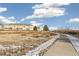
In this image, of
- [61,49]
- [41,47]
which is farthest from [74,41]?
[41,47]

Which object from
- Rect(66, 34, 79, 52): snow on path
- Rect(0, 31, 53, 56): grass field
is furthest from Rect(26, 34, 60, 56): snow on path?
Rect(66, 34, 79, 52): snow on path

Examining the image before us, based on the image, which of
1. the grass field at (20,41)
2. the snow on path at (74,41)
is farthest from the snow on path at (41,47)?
the snow on path at (74,41)

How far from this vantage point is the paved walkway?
13.5ft

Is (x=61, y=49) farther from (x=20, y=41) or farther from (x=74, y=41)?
(x=20, y=41)

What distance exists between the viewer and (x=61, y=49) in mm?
4176

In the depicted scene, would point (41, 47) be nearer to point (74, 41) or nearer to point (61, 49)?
point (61, 49)

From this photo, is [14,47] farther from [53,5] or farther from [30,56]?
[53,5]

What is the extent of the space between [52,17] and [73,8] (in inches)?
16.1

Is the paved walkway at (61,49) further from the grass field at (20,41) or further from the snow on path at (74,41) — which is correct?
the grass field at (20,41)

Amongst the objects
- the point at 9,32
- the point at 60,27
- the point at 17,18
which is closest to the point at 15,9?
the point at 17,18

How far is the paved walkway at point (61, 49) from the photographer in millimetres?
4129

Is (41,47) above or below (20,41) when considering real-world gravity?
below

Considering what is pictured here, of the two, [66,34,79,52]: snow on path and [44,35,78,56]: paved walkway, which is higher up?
[66,34,79,52]: snow on path

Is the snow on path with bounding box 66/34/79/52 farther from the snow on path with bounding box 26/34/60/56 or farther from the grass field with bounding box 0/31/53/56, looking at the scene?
the grass field with bounding box 0/31/53/56
